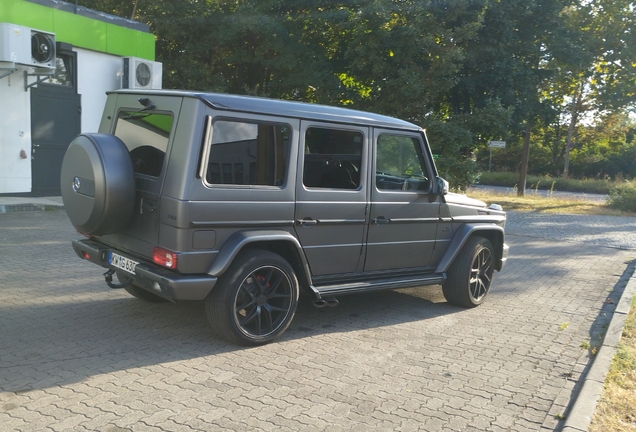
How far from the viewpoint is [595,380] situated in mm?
4676

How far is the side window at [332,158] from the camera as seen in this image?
539cm

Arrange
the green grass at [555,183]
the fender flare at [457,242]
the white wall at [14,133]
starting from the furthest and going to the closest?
the green grass at [555,183], the white wall at [14,133], the fender flare at [457,242]

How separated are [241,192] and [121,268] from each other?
1252 millimetres

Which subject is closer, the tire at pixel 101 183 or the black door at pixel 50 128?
the tire at pixel 101 183

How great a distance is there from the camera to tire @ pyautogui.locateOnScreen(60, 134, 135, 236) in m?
4.71

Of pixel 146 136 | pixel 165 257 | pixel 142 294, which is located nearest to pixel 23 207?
pixel 142 294

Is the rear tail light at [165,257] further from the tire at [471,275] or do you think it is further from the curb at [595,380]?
the tire at [471,275]

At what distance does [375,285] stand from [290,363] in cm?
143

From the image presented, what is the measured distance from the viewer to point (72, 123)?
47.0ft

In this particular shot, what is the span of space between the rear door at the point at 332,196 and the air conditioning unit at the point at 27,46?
951 cm

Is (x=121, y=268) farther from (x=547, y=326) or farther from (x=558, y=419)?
(x=547, y=326)

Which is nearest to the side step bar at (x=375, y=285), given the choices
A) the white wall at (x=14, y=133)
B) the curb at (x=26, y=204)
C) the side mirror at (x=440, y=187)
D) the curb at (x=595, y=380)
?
the side mirror at (x=440, y=187)

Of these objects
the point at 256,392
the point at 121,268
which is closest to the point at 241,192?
the point at 121,268

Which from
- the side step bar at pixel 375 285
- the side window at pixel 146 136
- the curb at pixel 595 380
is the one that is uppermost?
the side window at pixel 146 136
